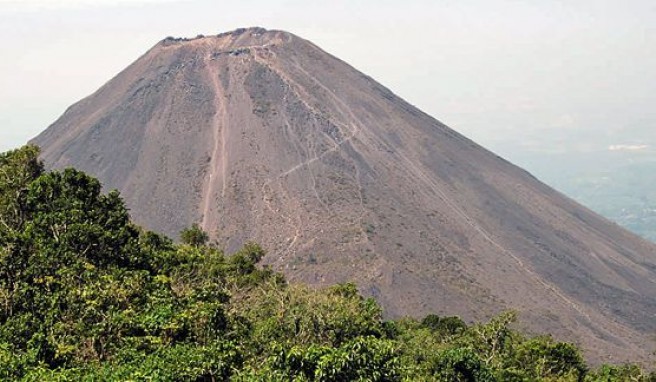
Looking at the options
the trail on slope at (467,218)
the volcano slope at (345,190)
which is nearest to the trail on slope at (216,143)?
the volcano slope at (345,190)

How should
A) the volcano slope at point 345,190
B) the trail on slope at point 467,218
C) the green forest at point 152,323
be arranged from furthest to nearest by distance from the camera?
1. the trail on slope at point 467,218
2. the volcano slope at point 345,190
3. the green forest at point 152,323

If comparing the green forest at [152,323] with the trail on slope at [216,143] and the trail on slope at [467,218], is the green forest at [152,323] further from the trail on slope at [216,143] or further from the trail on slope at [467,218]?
the trail on slope at [216,143]

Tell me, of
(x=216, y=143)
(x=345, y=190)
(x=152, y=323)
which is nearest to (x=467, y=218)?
(x=345, y=190)

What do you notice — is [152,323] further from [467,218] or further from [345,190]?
[467,218]

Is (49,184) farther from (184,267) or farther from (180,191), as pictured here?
(180,191)

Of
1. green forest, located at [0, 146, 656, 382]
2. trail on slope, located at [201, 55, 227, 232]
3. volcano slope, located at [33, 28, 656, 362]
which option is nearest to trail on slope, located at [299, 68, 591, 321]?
volcano slope, located at [33, 28, 656, 362]

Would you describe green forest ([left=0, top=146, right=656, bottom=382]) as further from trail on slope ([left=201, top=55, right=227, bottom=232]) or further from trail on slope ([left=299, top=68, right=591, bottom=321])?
trail on slope ([left=201, top=55, right=227, bottom=232])
